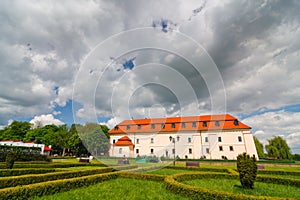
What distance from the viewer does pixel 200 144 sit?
36594 mm

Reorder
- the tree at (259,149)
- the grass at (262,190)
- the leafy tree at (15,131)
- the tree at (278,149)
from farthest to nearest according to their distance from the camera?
the leafy tree at (15,131) → the tree at (259,149) → the tree at (278,149) → the grass at (262,190)

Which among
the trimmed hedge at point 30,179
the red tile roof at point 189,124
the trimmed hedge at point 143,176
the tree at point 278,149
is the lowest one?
the trimmed hedge at point 143,176

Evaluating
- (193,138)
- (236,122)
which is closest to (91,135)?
(193,138)

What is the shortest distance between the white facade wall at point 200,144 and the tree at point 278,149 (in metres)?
18.7

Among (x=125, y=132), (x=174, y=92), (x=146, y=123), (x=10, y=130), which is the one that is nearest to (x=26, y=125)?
(x=10, y=130)

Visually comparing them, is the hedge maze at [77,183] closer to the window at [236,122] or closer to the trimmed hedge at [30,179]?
the trimmed hedge at [30,179]

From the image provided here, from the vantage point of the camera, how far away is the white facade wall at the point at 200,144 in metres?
33.3

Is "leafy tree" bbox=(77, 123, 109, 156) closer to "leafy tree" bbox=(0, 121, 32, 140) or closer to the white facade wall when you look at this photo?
the white facade wall

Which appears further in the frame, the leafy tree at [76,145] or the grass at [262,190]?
the leafy tree at [76,145]

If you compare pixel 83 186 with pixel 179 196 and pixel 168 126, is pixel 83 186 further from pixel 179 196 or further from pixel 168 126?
pixel 168 126

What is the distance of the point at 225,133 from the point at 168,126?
42.8ft

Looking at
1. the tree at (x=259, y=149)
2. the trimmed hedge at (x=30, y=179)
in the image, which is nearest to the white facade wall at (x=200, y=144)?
the tree at (x=259, y=149)

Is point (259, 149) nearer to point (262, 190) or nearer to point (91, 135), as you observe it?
point (262, 190)

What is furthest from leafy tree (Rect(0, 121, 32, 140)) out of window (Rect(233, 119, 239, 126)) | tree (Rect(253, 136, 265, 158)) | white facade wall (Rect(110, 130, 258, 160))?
tree (Rect(253, 136, 265, 158))
